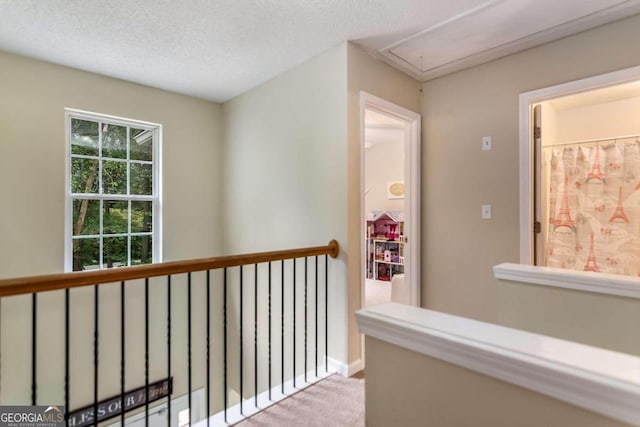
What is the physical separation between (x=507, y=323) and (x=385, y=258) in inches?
142

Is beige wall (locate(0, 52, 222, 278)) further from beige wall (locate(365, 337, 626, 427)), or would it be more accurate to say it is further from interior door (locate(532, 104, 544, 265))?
interior door (locate(532, 104, 544, 265))

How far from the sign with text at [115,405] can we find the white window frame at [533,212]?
273 cm

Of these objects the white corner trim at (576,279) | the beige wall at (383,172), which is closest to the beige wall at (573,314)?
the white corner trim at (576,279)

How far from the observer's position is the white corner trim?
1475 millimetres

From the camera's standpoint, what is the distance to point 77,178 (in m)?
2.83

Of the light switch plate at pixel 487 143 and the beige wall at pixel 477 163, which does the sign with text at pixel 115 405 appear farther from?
the light switch plate at pixel 487 143

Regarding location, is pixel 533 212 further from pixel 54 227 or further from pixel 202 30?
pixel 54 227

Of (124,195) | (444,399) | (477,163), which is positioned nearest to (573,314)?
(444,399)

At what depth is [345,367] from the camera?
2275 mm

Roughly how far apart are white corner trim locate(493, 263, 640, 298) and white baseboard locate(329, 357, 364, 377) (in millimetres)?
1187

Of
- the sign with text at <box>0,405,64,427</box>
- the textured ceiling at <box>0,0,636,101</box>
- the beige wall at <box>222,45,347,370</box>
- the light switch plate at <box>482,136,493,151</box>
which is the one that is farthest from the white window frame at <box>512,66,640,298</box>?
the sign with text at <box>0,405,64,427</box>

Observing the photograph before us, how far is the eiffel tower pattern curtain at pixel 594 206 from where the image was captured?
107 inches

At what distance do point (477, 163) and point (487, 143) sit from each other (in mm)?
174

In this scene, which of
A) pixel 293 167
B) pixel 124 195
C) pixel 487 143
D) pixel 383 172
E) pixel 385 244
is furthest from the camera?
pixel 383 172
